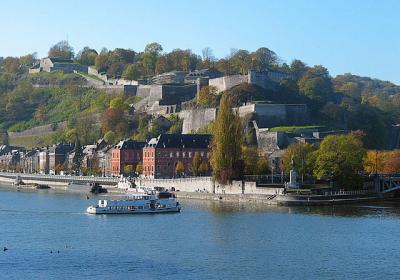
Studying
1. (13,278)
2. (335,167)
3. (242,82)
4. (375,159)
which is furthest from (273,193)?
(242,82)

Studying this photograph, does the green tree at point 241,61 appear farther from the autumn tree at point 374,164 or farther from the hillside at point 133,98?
the autumn tree at point 374,164

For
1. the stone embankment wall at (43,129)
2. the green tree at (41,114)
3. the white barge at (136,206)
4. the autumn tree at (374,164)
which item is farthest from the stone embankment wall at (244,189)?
the green tree at (41,114)

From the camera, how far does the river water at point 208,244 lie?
31.0m

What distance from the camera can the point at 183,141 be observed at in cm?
8050

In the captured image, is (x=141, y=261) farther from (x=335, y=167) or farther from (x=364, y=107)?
(x=364, y=107)

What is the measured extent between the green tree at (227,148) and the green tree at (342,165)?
5.69m

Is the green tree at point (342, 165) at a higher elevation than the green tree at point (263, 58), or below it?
below

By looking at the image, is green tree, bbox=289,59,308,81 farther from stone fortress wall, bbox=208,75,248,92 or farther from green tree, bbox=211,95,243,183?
green tree, bbox=211,95,243,183

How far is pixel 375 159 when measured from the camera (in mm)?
68375

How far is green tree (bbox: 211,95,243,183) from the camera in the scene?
62.0 meters

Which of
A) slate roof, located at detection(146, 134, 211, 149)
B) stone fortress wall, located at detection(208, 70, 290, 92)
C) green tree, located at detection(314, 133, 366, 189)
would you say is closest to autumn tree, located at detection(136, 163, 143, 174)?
slate roof, located at detection(146, 134, 211, 149)

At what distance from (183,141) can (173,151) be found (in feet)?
4.28

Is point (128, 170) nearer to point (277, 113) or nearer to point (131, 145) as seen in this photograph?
point (131, 145)

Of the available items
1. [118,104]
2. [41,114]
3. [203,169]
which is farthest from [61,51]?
[203,169]
